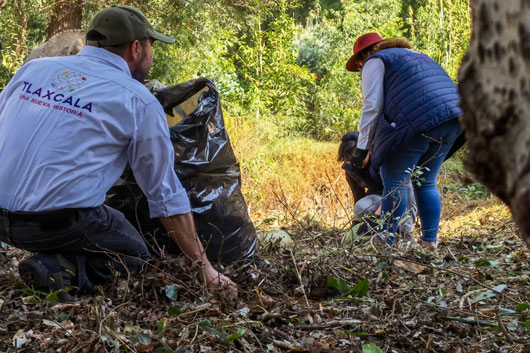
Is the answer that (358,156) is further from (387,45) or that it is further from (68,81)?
(68,81)

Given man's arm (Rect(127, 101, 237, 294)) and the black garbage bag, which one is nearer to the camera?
man's arm (Rect(127, 101, 237, 294))

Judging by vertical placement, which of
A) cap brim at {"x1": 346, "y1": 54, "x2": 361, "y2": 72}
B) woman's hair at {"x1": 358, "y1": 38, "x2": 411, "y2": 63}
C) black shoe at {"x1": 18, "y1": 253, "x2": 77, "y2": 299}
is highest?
woman's hair at {"x1": 358, "y1": 38, "x2": 411, "y2": 63}

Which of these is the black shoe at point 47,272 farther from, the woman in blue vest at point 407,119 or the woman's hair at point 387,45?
the woman's hair at point 387,45

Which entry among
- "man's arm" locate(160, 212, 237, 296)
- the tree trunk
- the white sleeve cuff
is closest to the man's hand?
"man's arm" locate(160, 212, 237, 296)

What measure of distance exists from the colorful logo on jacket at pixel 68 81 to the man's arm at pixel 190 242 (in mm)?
666

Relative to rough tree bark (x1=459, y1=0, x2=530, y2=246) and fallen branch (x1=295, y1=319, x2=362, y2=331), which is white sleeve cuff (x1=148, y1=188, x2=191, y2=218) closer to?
fallen branch (x1=295, y1=319, x2=362, y2=331)

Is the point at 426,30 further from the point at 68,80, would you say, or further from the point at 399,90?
the point at 68,80

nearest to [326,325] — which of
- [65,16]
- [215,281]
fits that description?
[215,281]

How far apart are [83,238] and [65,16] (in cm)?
666

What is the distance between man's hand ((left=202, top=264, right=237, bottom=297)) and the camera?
105 inches

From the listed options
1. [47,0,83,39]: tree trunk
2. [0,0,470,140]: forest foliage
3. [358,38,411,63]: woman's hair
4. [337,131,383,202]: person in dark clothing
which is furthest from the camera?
[0,0,470,140]: forest foliage

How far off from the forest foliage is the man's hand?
6103 millimetres

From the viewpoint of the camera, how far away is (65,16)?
8656mm

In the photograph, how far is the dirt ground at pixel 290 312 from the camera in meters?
2.14
